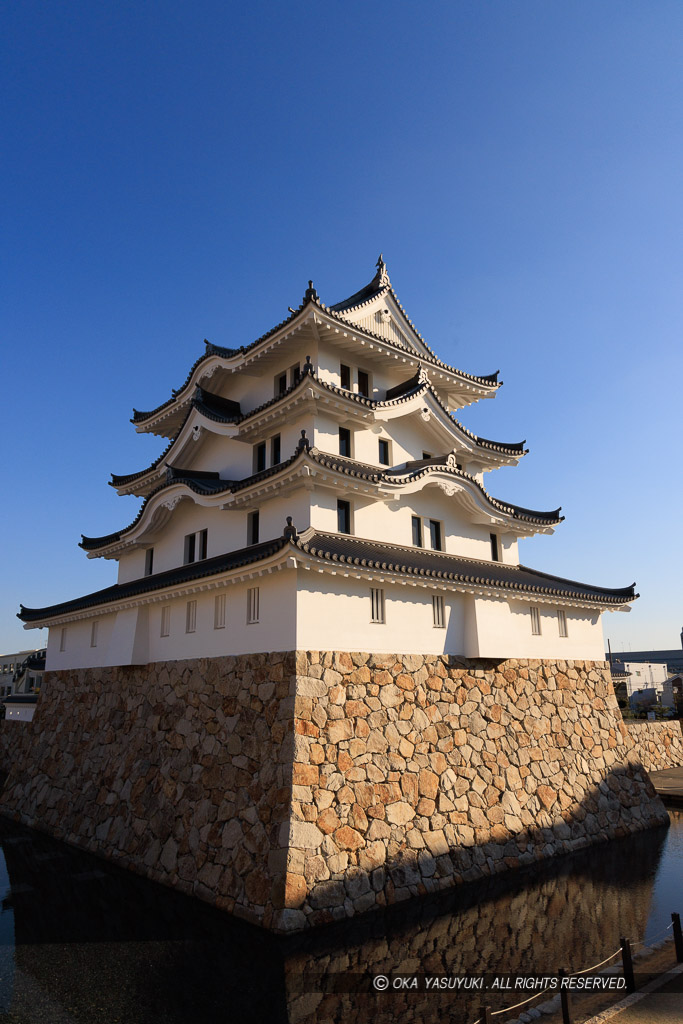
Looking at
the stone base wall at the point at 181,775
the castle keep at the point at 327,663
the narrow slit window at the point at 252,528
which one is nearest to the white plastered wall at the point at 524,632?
the castle keep at the point at 327,663

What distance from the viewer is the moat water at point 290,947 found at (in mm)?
8047

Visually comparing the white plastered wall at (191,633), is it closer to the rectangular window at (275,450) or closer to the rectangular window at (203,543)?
the rectangular window at (203,543)

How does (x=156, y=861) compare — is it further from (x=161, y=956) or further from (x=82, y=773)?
(x=82, y=773)

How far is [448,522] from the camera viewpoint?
16.8m

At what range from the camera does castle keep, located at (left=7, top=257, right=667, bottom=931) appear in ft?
36.8

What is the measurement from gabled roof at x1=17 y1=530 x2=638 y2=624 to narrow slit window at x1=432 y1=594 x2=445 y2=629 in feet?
1.89

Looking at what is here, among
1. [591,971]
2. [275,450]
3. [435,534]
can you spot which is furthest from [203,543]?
[591,971]

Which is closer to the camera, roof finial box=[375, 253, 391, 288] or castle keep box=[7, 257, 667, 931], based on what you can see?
castle keep box=[7, 257, 667, 931]

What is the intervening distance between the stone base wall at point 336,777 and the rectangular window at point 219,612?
0.80 m

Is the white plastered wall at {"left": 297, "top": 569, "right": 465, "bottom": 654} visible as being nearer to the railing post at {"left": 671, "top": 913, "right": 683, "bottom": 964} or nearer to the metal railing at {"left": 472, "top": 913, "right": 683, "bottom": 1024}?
the metal railing at {"left": 472, "top": 913, "right": 683, "bottom": 1024}

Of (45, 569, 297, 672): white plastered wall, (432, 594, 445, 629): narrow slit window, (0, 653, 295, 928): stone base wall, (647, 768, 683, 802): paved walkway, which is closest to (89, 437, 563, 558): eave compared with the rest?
(45, 569, 297, 672): white plastered wall

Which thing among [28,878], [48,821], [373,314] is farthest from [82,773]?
[373,314]

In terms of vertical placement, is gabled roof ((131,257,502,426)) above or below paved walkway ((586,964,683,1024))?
above

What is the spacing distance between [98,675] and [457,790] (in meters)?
10.7
